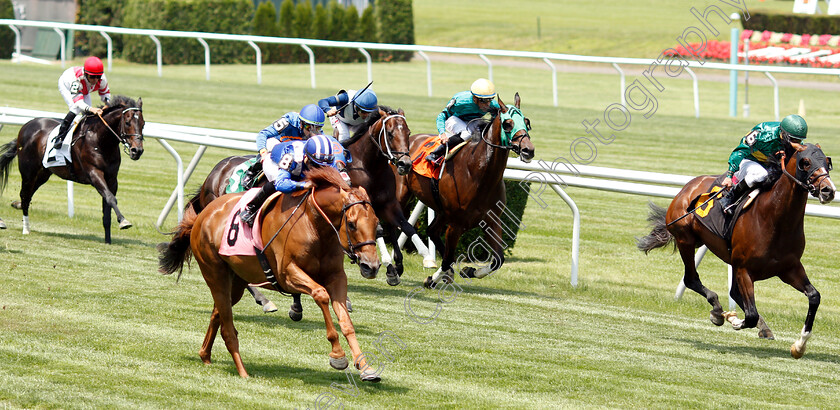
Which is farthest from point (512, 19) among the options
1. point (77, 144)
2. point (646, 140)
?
point (77, 144)

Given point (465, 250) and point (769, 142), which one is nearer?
point (769, 142)

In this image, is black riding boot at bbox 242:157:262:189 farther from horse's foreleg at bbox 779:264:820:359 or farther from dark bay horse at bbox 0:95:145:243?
horse's foreleg at bbox 779:264:820:359

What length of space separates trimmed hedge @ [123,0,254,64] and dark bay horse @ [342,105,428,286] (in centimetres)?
1764

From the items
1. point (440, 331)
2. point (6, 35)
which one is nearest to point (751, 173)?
point (440, 331)

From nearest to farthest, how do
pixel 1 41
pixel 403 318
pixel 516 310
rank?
1. pixel 403 318
2. pixel 516 310
3. pixel 1 41

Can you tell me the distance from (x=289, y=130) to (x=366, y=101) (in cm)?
175

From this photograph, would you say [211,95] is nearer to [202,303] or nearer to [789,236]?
[202,303]

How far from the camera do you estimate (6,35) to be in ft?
83.5

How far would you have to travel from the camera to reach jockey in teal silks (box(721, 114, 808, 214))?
6.89 m

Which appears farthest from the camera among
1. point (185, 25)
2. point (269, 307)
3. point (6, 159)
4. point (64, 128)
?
point (185, 25)

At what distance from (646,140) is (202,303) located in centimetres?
1106

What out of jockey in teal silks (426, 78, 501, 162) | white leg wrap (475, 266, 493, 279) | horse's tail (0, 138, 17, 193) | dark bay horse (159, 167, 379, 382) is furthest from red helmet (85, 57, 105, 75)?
dark bay horse (159, 167, 379, 382)

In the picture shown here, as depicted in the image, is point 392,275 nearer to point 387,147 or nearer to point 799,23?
point 387,147

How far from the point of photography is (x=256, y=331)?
7.03 meters
